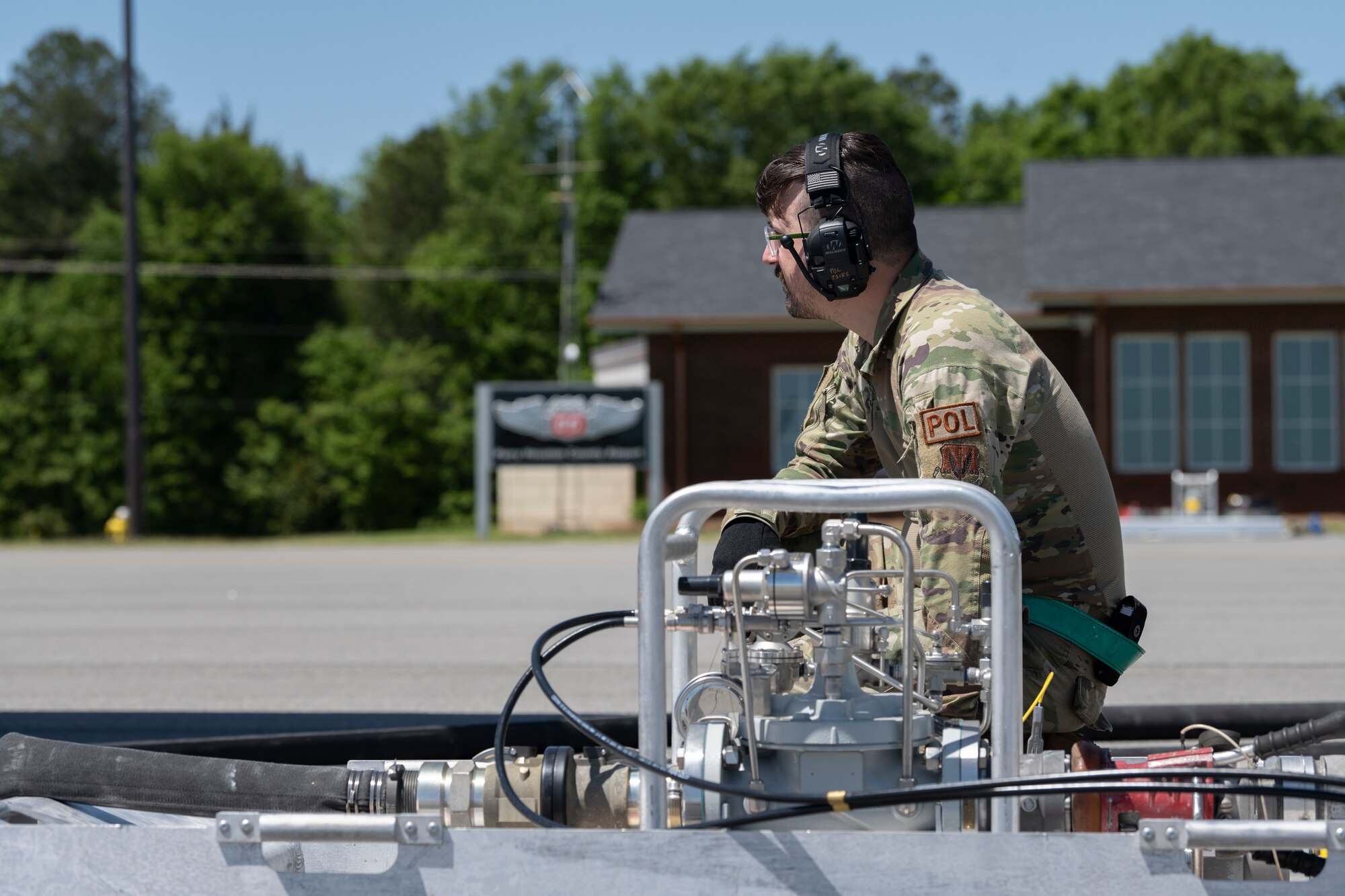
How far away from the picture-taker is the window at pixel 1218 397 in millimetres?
25859

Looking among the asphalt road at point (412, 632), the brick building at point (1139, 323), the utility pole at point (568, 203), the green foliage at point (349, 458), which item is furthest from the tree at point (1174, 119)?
the asphalt road at point (412, 632)

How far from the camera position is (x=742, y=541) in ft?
9.50

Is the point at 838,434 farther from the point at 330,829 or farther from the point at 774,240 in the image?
the point at 330,829

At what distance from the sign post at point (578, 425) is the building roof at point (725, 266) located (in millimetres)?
1872

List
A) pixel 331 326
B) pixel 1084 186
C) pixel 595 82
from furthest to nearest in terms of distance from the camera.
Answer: pixel 595 82 < pixel 331 326 < pixel 1084 186

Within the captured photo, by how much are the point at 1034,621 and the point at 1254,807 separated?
0.56m

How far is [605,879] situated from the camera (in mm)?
2045

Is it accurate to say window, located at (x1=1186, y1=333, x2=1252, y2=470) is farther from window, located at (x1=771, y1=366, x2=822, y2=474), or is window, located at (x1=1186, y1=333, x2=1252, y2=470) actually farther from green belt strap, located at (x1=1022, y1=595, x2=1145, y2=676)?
green belt strap, located at (x1=1022, y1=595, x2=1145, y2=676)

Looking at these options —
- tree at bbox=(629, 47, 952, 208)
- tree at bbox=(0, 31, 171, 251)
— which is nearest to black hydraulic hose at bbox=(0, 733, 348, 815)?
tree at bbox=(629, 47, 952, 208)

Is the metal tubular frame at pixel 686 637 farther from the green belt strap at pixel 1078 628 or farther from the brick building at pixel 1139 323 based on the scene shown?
the brick building at pixel 1139 323

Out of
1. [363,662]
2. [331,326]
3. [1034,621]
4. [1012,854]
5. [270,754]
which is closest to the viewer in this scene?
[1012,854]

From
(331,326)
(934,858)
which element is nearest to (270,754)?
(934,858)

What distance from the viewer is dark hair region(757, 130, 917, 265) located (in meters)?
2.85

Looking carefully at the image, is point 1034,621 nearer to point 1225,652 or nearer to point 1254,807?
point 1254,807
